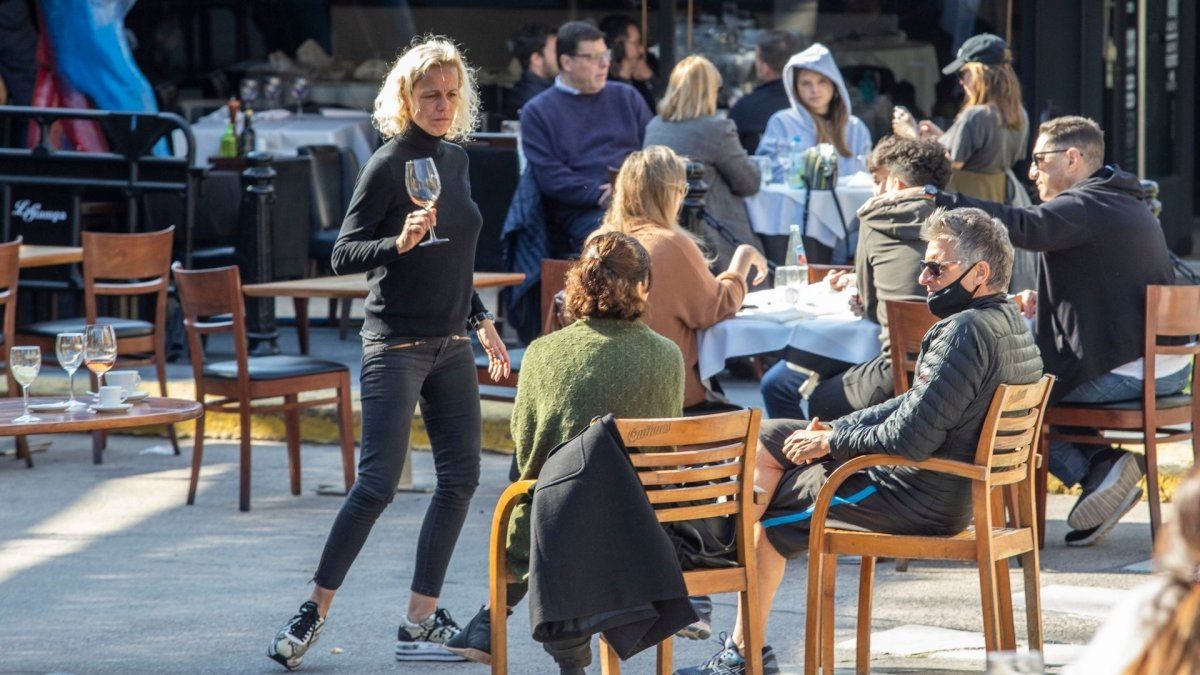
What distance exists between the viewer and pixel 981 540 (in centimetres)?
447

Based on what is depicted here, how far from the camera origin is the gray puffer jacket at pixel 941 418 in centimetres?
449

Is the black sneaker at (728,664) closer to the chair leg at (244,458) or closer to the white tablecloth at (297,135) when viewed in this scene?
the chair leg at (244,458)

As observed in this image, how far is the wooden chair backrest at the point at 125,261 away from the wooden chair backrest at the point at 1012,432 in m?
4.42

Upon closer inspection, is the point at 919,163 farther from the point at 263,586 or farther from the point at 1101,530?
the point at 263,586

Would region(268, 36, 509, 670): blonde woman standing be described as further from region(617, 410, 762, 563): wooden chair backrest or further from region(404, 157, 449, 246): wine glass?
region(617, 410, 762, 563): wooden chair backrest

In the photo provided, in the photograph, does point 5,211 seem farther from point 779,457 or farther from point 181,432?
point 779,457

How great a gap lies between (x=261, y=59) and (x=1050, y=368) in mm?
9238

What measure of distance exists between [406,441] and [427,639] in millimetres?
554

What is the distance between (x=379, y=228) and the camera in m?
4.94

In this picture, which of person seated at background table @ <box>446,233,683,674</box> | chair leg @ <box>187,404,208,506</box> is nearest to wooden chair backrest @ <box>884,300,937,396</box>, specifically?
person seated at background table @ <box>446,233,683,674</box>

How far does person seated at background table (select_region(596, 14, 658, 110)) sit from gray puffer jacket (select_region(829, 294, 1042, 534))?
722cm

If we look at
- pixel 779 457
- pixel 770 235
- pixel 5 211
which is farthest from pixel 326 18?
pixel 779 457

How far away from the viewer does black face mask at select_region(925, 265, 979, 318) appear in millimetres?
4688

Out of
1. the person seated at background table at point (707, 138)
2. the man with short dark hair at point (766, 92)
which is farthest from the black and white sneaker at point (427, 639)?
the man with short dark hair at point (766, 92)
